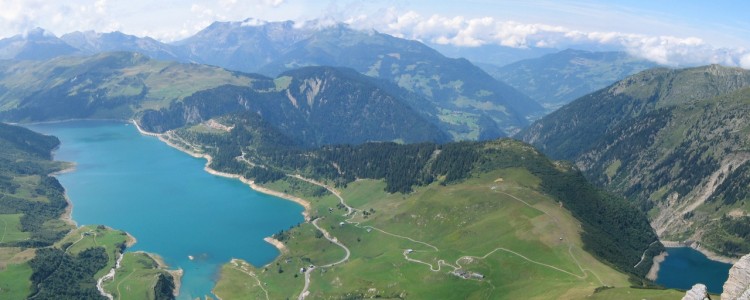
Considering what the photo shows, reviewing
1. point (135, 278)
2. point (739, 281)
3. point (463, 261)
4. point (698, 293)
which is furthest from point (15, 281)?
point (739, 281)

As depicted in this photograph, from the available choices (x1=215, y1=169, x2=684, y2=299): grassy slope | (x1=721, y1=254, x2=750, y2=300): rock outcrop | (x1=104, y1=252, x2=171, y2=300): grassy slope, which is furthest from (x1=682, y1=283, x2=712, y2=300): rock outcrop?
(x1=104, y1=252, x2=171, y2=300): grassy slope

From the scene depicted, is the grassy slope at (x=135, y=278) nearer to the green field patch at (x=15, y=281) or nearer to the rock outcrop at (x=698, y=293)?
the green field patch at (x=15, y=281)

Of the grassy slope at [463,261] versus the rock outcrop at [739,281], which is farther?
the grassy slope at [463,261]

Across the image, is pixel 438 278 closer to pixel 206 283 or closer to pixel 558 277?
pixel 558 277

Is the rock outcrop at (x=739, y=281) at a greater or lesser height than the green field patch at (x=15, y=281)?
greater

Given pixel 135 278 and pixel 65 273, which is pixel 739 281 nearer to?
pixel 135 278

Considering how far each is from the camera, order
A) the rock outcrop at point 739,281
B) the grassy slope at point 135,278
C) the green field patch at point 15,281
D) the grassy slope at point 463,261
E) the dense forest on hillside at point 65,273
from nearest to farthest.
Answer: the rock outcrop at point 739,281 < the grassy slope at point 463,261 < the green field patch at point 15,281 < the dense forest on hillside at point 65,273 < the grassy slope at point 135,278

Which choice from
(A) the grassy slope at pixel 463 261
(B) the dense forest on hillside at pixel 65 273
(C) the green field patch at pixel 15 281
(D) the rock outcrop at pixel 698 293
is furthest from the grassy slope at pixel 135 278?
(D) the rock outcrop at pixel 698 293
